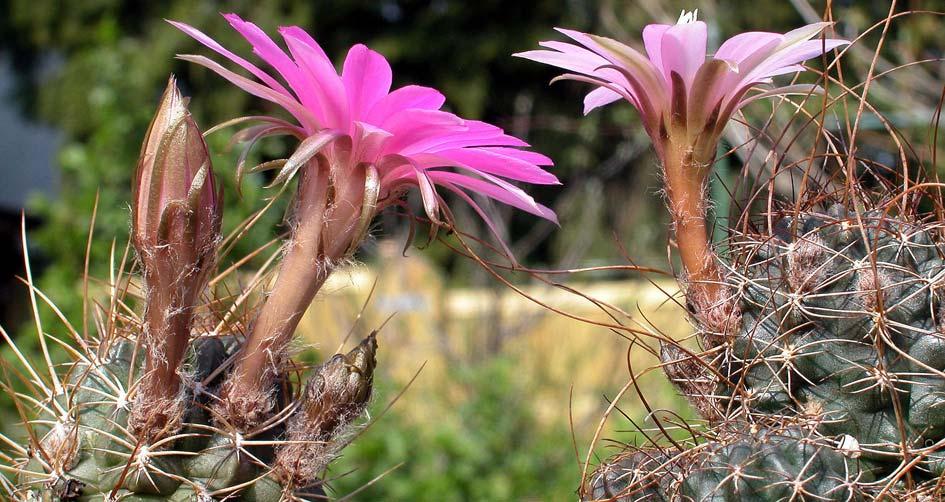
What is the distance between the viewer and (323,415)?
1.00 meters

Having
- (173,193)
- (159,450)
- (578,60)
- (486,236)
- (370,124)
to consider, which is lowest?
(486,236)

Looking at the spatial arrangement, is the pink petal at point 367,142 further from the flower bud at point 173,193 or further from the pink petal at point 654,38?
the pink petal at point 654,38

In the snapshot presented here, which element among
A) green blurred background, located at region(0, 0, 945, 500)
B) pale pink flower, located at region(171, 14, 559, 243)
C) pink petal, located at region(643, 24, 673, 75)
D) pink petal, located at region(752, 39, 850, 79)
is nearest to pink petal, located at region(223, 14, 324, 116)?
pale pink flower, located at region(171, 14, 559, 243)

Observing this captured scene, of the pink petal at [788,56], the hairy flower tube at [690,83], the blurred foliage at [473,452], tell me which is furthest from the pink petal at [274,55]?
the blurred foliage at [473,452]

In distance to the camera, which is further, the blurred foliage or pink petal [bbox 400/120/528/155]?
the blurred foliage

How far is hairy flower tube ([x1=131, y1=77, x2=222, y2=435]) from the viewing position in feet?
3.09

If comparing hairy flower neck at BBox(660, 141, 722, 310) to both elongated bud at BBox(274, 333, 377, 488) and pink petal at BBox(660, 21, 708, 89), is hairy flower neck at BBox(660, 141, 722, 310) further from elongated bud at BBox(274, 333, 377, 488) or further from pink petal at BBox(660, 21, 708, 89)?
elongated bud at BBox(274, 333, 377, 488)

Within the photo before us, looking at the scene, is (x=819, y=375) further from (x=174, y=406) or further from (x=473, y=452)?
(x=473, y=452)

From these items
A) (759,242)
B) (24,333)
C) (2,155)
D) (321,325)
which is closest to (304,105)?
(759,242)

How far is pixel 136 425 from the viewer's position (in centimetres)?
96

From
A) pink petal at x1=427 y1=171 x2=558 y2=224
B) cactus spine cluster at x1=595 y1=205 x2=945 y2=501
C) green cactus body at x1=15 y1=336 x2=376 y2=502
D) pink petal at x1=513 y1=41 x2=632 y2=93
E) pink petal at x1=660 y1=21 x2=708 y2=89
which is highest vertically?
pink petal at x1=660 y1=21 x2=708 y2=89

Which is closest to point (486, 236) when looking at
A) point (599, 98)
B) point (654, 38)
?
point (599, 98)

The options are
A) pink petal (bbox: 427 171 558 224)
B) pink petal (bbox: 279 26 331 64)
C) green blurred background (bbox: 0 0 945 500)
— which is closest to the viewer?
pink petal (bbox: 279 26 331 64)

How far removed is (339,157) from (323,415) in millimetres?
268
